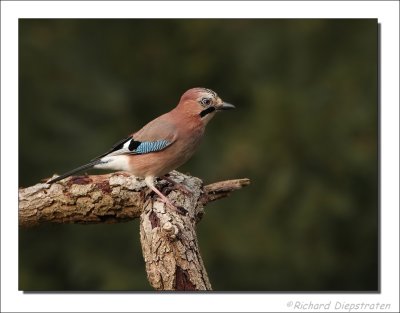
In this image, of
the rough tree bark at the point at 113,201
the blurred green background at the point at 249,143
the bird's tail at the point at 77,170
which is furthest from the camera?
the blurred green background at the point at 249,143

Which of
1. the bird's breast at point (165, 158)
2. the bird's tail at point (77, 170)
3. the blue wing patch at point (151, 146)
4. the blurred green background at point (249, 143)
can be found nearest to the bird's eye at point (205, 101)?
the bird's breast at point (165, 158)

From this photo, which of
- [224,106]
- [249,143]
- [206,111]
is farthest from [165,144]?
[249,143]

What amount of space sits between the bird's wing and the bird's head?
8.2 inches

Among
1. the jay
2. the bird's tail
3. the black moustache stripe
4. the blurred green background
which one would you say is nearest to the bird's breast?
the jay

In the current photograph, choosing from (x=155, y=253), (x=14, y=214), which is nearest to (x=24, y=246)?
(x=14, y=214)

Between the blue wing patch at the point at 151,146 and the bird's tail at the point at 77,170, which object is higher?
the blue wing patch at the point at 151,146

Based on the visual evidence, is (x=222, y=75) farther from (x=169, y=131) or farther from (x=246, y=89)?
(x=169, y=131)

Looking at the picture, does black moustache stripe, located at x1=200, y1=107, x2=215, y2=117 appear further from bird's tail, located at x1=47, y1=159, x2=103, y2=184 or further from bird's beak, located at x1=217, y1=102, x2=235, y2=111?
bird's tail, located at x1=47, y1=159, x2=103, y2=184

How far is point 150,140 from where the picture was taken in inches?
294

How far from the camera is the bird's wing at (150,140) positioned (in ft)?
24.3

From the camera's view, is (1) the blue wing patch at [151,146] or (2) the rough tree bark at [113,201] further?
(1) the blue wing patch at [151,146]

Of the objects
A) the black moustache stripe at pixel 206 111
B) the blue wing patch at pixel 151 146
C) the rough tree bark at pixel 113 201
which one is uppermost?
the black moustache stripe at pixel 206 111

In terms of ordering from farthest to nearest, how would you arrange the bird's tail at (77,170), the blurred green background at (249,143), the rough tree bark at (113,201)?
the blurred green background at (249,143), the bird's tail at (77,170), the rough tree bark at (113,201)

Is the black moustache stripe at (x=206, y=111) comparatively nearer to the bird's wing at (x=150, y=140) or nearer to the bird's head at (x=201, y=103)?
the bird's head at (x=201, y=103)
